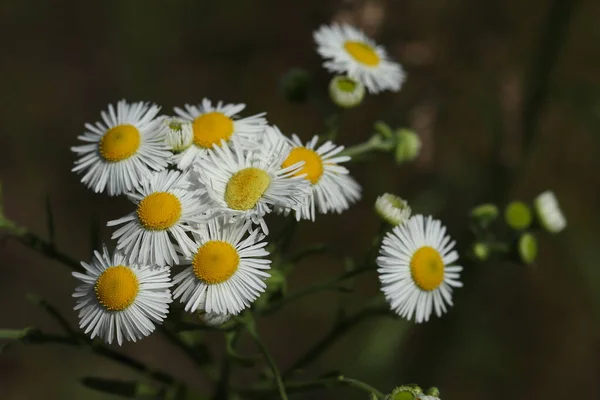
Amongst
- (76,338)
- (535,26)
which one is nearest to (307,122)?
(535,26)

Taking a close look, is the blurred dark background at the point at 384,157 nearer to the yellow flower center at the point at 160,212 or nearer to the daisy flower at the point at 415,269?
the daisy flower at the point at 415,269

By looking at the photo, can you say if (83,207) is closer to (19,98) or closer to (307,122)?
(19,98)

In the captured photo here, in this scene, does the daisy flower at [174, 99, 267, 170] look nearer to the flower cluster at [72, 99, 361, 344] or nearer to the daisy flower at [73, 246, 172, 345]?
the flower cluster at [72, 99, 361, 344]

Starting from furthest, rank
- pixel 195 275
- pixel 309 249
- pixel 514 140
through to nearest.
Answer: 1. pixel 514 140
2. pixel 309 249
3. pixel 195 275

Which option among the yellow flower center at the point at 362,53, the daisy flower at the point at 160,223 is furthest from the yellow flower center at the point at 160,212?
the yellow flower center at the point at 362,53

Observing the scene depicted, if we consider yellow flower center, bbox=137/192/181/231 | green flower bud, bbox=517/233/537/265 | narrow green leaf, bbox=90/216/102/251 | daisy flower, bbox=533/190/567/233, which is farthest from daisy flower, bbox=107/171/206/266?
daisy flower, bbox=533/190/567/233
